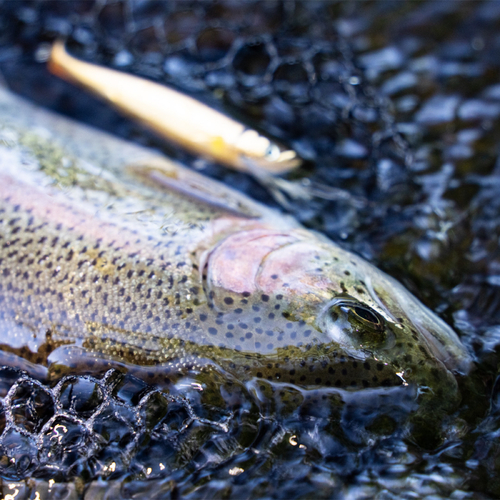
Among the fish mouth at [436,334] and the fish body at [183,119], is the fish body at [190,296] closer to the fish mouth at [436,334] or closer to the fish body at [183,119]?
the fish mouth at [436,334]

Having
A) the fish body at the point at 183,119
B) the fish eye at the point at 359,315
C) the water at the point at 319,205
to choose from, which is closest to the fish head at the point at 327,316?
the fish eye at the point at 359,315

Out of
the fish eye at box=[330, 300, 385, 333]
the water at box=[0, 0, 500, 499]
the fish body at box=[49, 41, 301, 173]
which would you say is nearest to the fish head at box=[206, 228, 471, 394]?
the fish eye at box=[330, 300, 385, 333]

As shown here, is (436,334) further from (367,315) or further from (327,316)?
(327,316)

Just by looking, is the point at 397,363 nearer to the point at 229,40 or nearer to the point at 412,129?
the point at 412,129

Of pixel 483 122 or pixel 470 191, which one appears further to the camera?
pixel 483 122

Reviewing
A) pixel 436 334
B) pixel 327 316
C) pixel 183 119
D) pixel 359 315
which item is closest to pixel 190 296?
pixel 327 316

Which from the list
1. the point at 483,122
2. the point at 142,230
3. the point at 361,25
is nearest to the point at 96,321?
the point at 142,230
